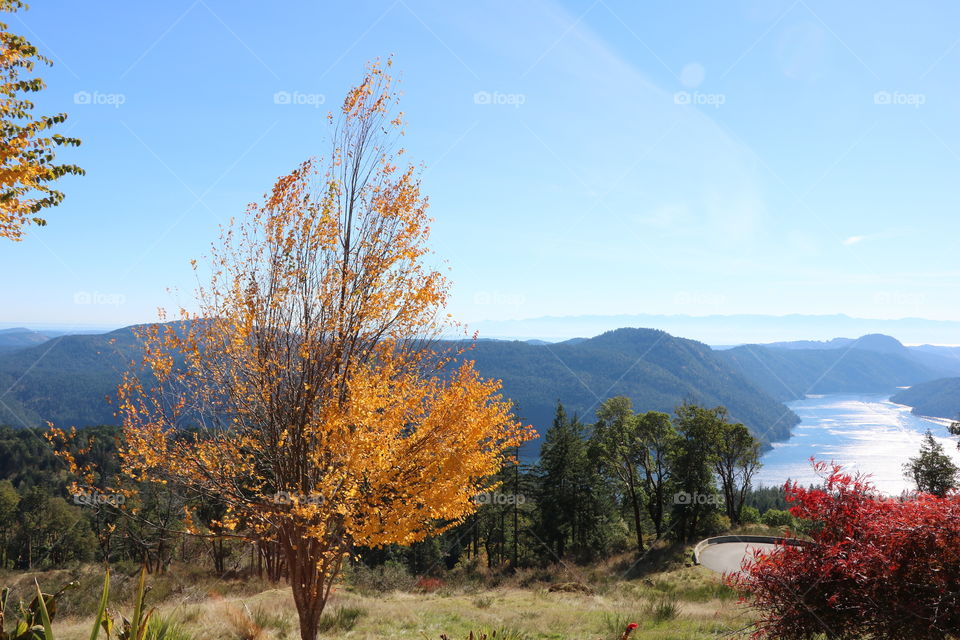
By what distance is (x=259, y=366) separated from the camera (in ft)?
22.2

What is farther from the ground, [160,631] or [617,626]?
[160,631]

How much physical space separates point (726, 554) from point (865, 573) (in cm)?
2492

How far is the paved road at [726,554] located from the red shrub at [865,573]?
62.6ft

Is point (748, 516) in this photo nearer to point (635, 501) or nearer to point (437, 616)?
point (635, 501)

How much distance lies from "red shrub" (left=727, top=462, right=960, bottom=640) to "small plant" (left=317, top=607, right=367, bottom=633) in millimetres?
9185

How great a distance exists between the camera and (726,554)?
87.9 feet

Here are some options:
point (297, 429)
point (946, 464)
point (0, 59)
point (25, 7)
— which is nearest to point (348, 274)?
point (297, 429)

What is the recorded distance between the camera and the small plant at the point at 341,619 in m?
11.6

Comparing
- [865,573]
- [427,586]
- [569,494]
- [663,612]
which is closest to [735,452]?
[569,494]

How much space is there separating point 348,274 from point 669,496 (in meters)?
37.6

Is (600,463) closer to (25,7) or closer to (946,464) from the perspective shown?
(946,464)

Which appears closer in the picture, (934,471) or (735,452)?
(934,471)

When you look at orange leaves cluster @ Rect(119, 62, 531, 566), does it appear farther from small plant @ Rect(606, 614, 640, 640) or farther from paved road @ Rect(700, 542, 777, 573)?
paved road @ Rect(700, 542, 777, 573)

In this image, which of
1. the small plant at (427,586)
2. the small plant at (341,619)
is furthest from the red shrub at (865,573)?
the small plant at (427,586)
